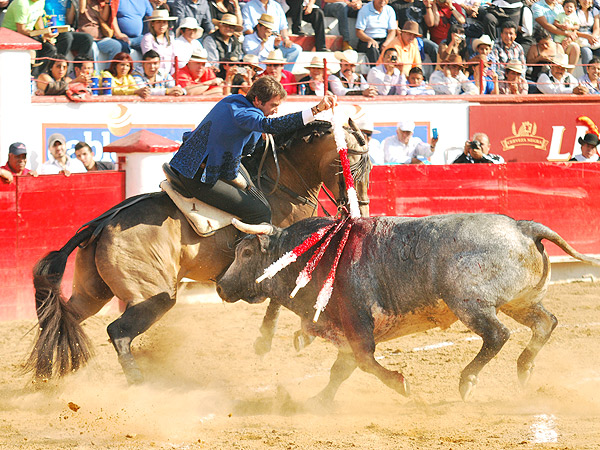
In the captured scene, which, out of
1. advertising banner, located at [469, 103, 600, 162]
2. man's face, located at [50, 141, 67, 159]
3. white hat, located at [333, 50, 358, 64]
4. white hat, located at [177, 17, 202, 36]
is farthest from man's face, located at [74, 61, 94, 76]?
advertising banner, located at [469, 103, 600, 162]

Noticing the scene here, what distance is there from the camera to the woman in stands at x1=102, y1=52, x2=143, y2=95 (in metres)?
10.3

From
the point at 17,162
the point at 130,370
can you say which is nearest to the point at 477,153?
the point at 17,162

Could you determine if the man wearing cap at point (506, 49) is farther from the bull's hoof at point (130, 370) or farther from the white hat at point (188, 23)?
the bull's hoof at point (130, 370)

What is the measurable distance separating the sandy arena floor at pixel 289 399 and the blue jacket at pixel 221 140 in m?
1.30

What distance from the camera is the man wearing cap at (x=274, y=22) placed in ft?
39.2

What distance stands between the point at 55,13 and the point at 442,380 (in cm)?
712

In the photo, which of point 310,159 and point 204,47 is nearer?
point 310,159

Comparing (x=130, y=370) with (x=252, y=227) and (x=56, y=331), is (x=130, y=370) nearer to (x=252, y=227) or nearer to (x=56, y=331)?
(x=56, y=331)

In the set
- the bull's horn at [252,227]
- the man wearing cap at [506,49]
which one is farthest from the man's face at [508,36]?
the bull's horn at [252,227]

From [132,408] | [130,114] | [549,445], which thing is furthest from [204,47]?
[549,445]

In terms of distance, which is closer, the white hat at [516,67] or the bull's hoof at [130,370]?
the bull's hoof at [130,370]

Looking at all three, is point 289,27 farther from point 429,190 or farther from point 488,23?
point 429,190

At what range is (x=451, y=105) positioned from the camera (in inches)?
467

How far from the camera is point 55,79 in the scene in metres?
10.1
